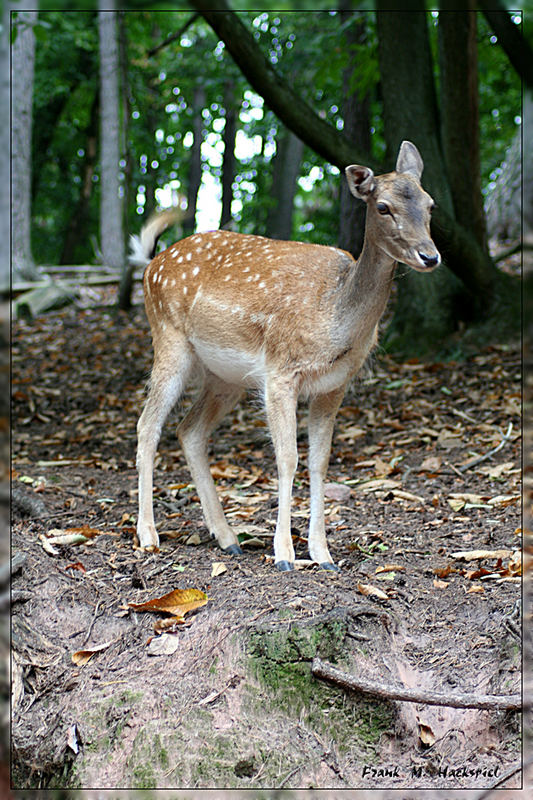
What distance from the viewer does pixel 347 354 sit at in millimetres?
4156

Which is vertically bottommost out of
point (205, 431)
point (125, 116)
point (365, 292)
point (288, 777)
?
point (288, 777)

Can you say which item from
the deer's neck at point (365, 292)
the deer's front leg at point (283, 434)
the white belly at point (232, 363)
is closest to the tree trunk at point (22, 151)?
the white belly at point (232, 363)

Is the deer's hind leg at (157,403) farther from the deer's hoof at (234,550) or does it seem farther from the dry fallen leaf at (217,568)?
the dry fallen leaf at (217,568)

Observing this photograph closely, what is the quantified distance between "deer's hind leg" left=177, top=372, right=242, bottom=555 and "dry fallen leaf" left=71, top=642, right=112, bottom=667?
131cm

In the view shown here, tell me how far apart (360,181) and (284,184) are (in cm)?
943

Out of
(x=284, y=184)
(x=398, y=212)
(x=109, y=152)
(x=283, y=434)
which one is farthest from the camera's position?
(x=109, y=152)

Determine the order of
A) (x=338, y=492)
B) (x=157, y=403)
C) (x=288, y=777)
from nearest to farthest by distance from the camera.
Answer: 1. (x=288, y=777)
2. (x=157, y=403)
3. (x=338, y=492)

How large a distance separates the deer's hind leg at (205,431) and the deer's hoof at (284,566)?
719 millimetres

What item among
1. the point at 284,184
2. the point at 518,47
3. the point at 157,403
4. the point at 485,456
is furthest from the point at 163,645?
the point at 284,184

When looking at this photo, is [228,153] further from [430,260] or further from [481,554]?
[430,260]

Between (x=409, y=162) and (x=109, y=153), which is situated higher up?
(x=109, y=153)

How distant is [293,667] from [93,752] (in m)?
0.89

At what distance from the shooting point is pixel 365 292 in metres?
3.97

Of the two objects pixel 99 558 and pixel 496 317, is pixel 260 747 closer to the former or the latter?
pixel 99 558
